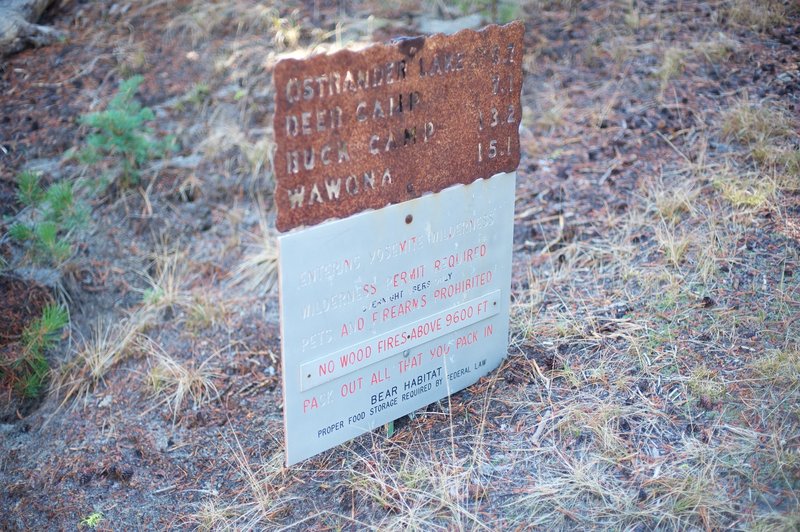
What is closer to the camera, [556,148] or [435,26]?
[556,148]

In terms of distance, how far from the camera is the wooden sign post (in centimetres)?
242

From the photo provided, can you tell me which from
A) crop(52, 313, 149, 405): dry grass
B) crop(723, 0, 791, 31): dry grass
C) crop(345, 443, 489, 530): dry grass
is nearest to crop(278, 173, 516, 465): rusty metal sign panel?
crop(345, 443, 489, 530): dry grass

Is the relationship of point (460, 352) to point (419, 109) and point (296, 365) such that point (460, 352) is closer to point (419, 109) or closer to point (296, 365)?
point (296, 365)

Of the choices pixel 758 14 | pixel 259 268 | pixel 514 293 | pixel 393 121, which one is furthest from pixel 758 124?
pixel 259 268

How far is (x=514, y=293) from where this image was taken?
143 inches

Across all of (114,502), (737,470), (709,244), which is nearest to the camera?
(737,470)

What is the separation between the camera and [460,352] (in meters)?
3.03

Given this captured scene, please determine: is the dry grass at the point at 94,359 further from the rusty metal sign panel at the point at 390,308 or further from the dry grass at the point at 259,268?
the rusty metal sign panel at the point at 390,308

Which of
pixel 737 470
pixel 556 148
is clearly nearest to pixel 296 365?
pixel 737 470

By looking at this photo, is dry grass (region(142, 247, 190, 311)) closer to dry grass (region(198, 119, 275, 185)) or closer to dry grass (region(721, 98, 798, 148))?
dry grass (region(198, 119, 275, 185))

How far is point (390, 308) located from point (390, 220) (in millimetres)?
314

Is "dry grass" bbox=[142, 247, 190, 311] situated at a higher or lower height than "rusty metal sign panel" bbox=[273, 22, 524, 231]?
lower

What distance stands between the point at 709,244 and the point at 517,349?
100 centimetres

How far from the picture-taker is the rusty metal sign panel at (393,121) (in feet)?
7.75
